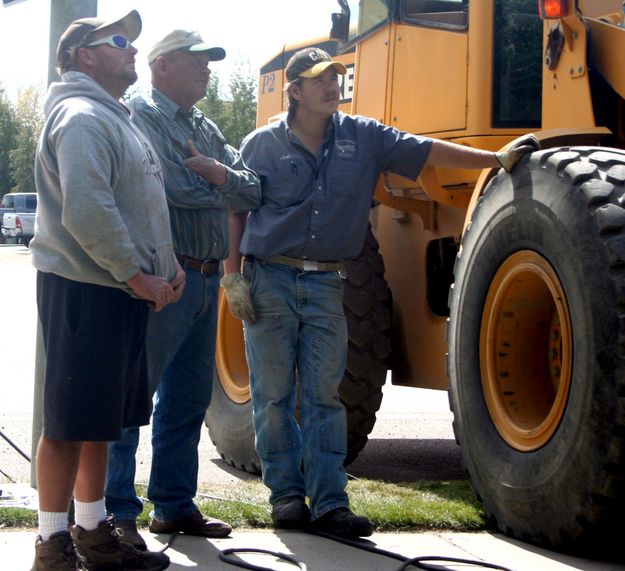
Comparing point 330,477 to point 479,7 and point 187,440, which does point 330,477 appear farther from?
point 479,7

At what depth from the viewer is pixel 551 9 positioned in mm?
5297

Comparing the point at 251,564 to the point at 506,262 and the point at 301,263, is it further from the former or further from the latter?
the point at 506,262

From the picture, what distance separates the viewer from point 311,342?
5055 millimetres

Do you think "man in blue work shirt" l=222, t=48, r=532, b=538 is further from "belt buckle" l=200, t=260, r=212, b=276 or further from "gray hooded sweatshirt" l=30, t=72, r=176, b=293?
"gray hooded sweatshirt" l=30, t=72, r=176, b=293

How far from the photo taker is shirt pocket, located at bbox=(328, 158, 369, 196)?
5051 millimetres

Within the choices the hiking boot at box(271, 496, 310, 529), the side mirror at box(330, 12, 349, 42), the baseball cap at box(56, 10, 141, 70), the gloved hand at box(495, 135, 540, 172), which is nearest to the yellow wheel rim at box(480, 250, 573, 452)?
the gloved hand at box(495, 135, 540, 172)

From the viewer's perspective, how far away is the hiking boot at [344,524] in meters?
4.81

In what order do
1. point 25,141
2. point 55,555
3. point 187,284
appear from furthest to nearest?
point 25,141
point 187,284
point 55,555

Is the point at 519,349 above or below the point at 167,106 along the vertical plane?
below

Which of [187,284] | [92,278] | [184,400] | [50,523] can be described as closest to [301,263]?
[187,284]

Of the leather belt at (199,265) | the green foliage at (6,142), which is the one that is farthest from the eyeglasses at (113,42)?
the green foliage at (6,142)

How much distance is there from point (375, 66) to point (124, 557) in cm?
347

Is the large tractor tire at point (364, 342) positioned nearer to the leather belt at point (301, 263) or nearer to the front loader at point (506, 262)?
the front loader at point (506, 262)

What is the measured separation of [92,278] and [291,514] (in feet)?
4.98
